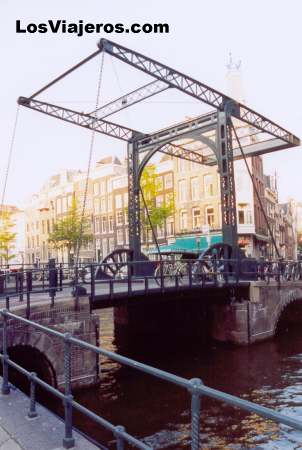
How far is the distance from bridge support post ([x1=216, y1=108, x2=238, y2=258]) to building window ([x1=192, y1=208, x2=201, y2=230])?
19.9 metres

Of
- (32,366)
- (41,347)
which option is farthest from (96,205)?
(41,347)

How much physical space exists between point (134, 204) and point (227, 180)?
460 cm

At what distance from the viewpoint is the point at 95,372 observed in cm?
989

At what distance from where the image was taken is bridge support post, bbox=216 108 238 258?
14.6m

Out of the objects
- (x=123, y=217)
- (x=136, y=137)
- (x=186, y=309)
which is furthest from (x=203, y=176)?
(x=186, y=309)

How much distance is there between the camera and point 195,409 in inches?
84.8

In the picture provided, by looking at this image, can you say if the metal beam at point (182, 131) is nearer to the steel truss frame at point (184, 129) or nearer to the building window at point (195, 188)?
the steel truss frame at point (184, 129)

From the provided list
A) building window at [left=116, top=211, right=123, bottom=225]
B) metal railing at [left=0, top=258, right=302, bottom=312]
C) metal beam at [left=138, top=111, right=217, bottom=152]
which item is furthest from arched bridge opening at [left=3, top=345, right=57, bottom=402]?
building window at [left=116, top=211, right=123, bottom=225]

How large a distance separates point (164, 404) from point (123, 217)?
30.2m

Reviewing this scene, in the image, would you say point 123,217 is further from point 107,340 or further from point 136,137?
point 107,340

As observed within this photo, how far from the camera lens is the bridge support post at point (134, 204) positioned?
1727 centimetres

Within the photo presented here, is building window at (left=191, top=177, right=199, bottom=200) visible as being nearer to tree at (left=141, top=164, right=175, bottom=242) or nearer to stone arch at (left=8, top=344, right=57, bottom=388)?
tree at (left=141, top=164, right=175, bottom=242)

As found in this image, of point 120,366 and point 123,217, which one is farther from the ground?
point 123,217

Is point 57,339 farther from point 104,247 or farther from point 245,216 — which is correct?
point 104,247
